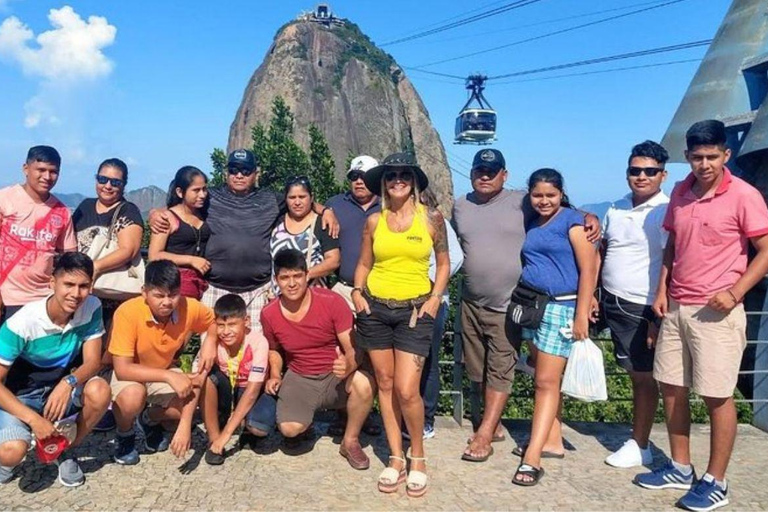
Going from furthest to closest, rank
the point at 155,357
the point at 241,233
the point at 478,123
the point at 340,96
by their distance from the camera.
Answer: the point at 340,96
the point at 478,123
the point at 241,233
the point at 155,357

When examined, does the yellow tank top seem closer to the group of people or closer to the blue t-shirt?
the group of people

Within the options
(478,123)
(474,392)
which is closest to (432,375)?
(474,392)

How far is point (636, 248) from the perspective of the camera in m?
4.05

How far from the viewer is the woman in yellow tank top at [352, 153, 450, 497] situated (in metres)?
3.71

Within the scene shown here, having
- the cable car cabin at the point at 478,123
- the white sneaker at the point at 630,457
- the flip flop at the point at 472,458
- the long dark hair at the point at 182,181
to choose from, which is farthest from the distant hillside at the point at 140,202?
the cable car cabin at the point at 478,123

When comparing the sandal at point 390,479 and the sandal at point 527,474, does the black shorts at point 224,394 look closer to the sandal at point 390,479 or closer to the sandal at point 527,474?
the sandal at point 390,479

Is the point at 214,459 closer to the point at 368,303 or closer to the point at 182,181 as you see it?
the point at 368,303

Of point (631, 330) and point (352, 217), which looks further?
point (352, 217)

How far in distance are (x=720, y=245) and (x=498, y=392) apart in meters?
1.70

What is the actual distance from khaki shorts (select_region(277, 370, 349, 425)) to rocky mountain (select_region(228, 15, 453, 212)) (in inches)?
1749

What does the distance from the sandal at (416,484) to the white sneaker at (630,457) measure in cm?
138

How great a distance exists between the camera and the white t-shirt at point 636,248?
399cm

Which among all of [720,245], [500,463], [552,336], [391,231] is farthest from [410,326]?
[720,245]

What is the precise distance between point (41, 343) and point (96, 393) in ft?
1.38
